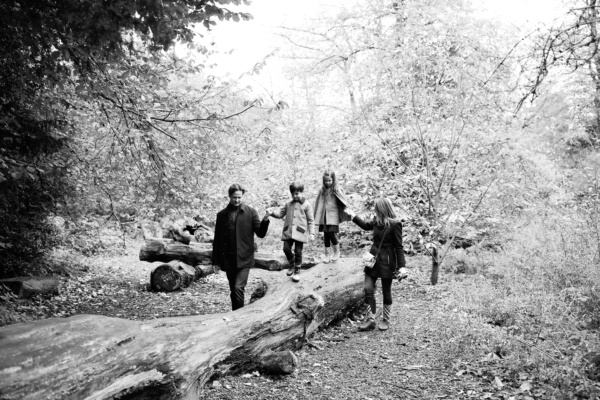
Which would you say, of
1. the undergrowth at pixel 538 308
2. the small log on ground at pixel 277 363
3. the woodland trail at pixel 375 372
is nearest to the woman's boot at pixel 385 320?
the woodland trail at pixel 375 372

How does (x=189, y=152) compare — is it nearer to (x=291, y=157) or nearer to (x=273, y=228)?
(x=291, y=157)

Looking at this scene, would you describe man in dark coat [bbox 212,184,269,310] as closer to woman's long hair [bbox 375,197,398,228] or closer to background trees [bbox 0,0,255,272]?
background trees [bbox 0,0,255,272]

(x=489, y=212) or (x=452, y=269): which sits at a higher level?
(x=489, y=212)

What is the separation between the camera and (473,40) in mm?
8969

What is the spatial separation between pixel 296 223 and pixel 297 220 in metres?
0.06

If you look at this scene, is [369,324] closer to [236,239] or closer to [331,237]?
[331,237]

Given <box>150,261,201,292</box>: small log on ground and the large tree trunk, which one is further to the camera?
<box>150,261,201,292</box>: small log on ground

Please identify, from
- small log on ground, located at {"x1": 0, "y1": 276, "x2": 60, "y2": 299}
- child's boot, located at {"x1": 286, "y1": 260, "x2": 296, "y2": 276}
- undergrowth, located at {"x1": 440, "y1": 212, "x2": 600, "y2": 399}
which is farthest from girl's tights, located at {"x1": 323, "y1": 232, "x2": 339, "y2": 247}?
small log on ground, located at {"x1": 0, "y1": 276, "x2": 60, "y2": 299}

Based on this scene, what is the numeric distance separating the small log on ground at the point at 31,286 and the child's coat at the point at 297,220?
5936 mm

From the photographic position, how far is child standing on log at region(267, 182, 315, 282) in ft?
22.0

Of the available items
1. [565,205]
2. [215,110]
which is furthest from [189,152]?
[565,205]

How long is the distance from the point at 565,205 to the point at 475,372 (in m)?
8.58

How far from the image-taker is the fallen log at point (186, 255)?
12227mm

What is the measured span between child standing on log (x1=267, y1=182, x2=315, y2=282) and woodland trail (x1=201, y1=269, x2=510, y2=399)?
1.39 meters
